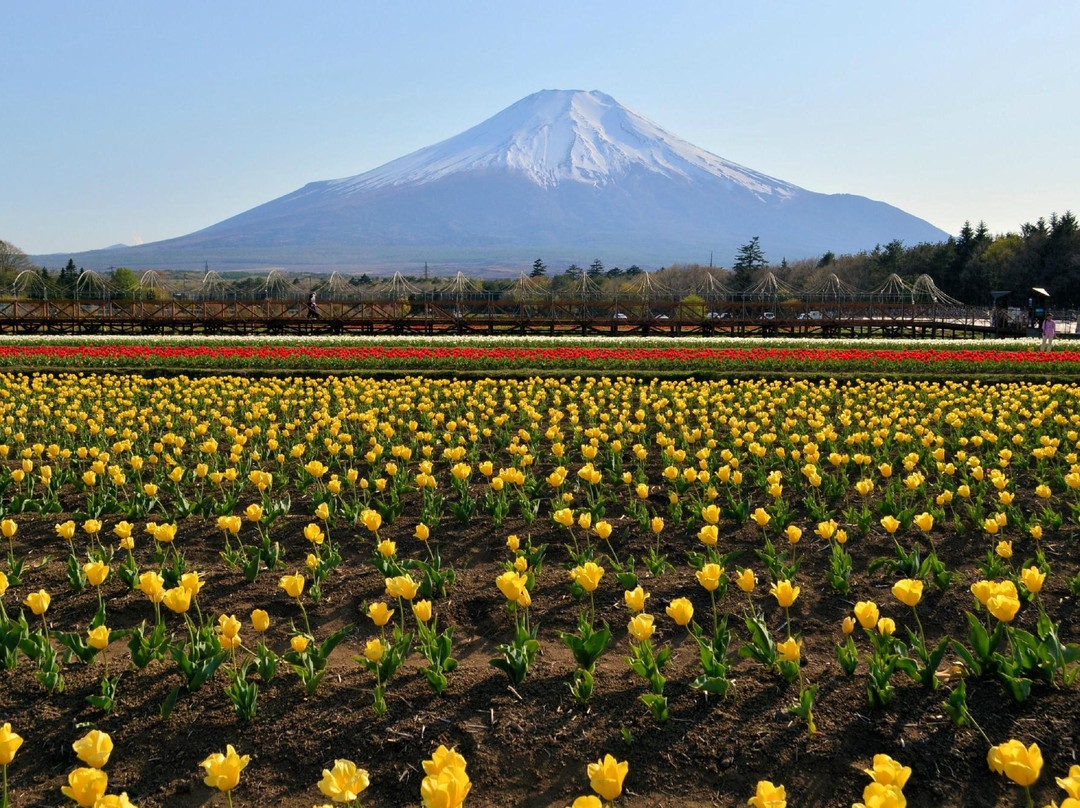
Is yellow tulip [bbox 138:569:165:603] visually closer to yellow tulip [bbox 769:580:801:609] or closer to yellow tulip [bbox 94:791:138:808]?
yellow tulip [bbox 94:791:138:808]

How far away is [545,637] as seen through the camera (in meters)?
4.92

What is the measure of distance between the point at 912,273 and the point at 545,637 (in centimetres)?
7530

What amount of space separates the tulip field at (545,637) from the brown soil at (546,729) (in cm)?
2

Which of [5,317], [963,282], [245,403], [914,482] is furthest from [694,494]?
[963,282]

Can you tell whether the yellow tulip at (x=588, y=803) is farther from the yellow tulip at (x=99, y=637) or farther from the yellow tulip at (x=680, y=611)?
the yellow tulip at (x=99, y=637)

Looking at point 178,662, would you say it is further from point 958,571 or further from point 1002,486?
point 1002,486

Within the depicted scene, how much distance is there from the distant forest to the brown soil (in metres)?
43.7

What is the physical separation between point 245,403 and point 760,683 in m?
9.84

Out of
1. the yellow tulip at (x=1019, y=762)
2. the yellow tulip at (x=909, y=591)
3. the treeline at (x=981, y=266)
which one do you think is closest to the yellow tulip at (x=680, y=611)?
the yellow tulip at (x=909, y=591)

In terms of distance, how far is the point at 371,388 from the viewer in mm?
12578

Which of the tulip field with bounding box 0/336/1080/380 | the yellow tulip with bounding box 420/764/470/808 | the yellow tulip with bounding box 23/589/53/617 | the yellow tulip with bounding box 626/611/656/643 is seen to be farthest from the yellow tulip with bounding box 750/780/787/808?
the tulip field with bounding box 0/336/1080/380

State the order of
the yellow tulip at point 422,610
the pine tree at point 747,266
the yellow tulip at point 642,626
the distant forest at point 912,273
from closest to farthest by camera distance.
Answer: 1. the yellow tulip at point 642,626
2. the yellow tulip at point 422,610
3. the distant forest at point 912,273
4. the pine tree at point 747,266

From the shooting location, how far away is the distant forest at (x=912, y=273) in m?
55.3

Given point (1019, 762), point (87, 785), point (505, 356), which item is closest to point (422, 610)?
point (87, 785)
